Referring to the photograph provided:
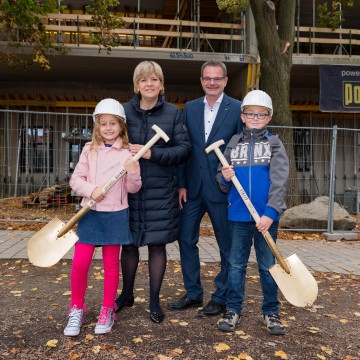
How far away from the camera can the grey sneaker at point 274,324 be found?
3369 mm

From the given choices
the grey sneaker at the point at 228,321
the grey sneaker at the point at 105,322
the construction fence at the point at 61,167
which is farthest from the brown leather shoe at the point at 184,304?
the construction fence at the point at 61,167

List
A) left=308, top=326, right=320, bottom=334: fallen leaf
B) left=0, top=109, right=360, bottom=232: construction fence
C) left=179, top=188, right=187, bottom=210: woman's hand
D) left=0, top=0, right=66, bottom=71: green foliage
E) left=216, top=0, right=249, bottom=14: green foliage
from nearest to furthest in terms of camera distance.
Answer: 1. left=308, top=326, right=320, bottom=334: fallen leaf
2. left=179, top=188, right=187, bottom=210: woman's hand
3. left=216, top=0, right=249, bottom=14: green foliage
4. left=0, top=0, right=66, bottom=71: green foliage
5. left=0, top=109, right=360, bottom=232: construction fence

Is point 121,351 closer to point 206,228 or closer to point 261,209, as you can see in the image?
point 261,209

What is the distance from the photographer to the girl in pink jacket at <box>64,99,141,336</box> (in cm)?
332

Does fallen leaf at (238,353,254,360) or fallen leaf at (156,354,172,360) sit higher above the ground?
fallen leaf at (156,354,172,360)

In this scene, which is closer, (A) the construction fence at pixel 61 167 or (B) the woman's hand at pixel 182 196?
(B) the woman's hand at pixel 182 196

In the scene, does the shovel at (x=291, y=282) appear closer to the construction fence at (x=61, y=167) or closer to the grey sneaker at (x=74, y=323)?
the grey sneaker at (x=74, y=323)

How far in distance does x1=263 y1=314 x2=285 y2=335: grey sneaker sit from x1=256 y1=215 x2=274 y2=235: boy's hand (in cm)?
74

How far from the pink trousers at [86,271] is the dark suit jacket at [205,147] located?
2.83ft

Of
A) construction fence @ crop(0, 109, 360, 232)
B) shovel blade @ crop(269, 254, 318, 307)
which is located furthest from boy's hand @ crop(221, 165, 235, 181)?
construction fence @ crop(0, 109, 360, 232)

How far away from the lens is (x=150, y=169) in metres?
3.48

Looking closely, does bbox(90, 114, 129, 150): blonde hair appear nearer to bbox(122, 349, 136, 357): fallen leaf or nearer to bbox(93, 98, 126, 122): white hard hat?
bbox(93, 98, 126, 122): white hard hat

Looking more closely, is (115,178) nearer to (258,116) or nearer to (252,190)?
(252,190)

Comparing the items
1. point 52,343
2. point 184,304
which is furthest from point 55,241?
point 184,304
